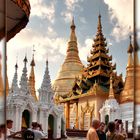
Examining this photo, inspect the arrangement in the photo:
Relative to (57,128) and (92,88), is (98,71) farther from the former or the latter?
(57,128)

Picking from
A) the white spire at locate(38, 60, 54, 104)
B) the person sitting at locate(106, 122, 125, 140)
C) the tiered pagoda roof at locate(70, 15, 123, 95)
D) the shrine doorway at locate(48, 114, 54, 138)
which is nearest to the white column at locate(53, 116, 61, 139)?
the shrine doorway at locate(48, 114, 54, 138)

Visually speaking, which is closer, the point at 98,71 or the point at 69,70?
the point at 98,71

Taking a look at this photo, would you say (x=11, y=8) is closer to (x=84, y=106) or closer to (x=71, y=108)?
(x=84, y=106)

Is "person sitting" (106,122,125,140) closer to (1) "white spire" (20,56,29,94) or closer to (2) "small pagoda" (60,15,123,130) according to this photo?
(1) "white spire" (20,56,29,94)

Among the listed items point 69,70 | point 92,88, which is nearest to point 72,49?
point 69,70

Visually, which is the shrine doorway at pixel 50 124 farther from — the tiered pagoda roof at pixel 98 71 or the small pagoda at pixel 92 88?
the tiered pagoda roof at pixel 98 71

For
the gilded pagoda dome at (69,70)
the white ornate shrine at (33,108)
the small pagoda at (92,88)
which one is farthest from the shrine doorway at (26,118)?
the gilded pagoda dome at (69,70)

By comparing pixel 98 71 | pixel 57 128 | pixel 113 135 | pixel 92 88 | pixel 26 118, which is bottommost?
pixel 57 128

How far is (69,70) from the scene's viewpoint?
1535 centimetres

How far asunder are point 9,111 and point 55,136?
1598 mm

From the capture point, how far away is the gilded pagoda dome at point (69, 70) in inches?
590

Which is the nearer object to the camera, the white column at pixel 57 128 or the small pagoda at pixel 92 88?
the white column at pixel 57 128

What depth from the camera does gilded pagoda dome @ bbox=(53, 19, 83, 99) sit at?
1498cm

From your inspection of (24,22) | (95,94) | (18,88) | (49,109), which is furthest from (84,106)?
(24,22)
